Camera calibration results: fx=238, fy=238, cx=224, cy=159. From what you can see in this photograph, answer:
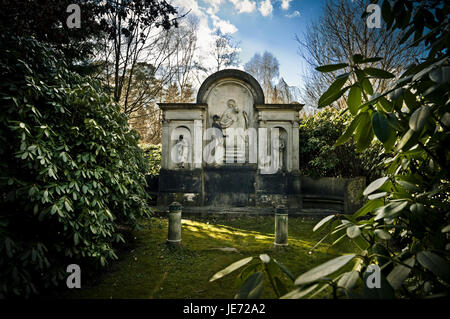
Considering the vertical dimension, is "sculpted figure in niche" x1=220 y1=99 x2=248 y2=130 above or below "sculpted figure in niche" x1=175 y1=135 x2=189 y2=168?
above

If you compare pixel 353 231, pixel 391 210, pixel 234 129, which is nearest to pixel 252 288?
pixel 353 231

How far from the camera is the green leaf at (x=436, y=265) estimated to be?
55 centimetres

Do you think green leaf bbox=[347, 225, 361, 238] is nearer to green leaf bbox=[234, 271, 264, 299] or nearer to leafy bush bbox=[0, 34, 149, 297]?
green leaf bbox=[234, 271, 264, 299]

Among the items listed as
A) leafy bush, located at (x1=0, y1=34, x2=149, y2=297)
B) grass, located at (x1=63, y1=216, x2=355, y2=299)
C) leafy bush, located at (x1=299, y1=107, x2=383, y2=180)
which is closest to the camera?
leafy bush, located at (x1=0, y1=34, x2=149, y2=297)

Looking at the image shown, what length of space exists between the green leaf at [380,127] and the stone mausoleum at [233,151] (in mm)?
7584

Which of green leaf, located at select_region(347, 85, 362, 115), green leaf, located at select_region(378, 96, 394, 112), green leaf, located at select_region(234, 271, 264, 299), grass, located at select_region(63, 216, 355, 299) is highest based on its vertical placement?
green leaf, located at select_region(347, 85, 362, 115)

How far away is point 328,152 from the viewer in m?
8.35

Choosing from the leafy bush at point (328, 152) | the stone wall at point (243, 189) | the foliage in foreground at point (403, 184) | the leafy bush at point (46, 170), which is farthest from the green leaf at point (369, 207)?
the stone wall at point (243, 189)

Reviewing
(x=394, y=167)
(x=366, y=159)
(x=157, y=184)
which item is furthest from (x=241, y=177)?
(x=394, y=167)

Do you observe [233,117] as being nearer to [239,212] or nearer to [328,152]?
[328,152]

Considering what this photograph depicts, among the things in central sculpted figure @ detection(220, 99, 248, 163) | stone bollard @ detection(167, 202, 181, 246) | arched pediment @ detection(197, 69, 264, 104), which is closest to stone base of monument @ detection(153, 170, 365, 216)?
central sculpted figure @ detection(220, 99, 248, 163)

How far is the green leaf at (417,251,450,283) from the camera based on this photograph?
0.55m

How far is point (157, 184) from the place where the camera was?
8.90 metres
